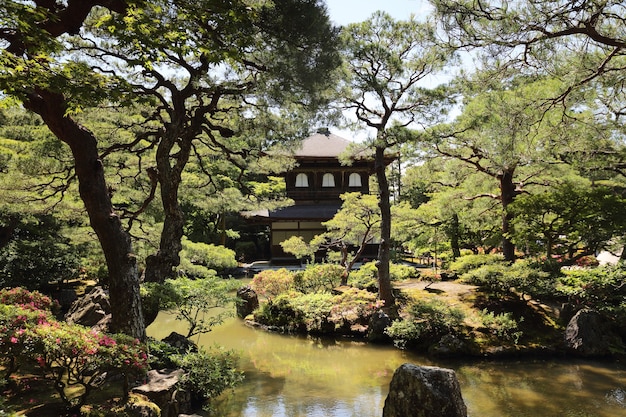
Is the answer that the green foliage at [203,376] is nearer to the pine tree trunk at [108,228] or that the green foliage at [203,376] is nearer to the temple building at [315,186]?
the pine tree trunk at [108,228]

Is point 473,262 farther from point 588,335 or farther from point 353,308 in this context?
point 353,308

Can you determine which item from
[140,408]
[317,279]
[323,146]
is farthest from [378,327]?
[323,146]

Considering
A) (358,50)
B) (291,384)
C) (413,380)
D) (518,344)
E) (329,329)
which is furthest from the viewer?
(329,329)

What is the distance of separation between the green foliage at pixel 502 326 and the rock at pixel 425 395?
151 inches

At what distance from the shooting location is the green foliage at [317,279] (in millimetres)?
10781

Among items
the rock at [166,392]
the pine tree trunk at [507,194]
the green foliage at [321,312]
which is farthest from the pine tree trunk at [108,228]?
the pine tree trunk at [507,194]

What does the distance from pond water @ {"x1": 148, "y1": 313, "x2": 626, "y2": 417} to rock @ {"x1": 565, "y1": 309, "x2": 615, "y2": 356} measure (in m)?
0.28

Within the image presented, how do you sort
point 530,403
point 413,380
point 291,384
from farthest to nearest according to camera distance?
point 291,384, point 530,403, point 413,380

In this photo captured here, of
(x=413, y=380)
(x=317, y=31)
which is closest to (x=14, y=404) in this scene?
(x=413, y=380)

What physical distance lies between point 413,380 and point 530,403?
222 cm

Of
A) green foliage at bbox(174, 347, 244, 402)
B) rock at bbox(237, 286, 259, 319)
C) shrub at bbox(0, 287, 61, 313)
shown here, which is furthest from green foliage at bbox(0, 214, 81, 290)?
green foliage at bbox(174, 347, 244, 402)

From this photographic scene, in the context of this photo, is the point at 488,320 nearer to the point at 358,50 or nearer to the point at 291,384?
the point at 291,384

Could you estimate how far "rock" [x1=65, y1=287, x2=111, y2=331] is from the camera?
6.86 m

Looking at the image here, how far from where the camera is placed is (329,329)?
890 centimetres
